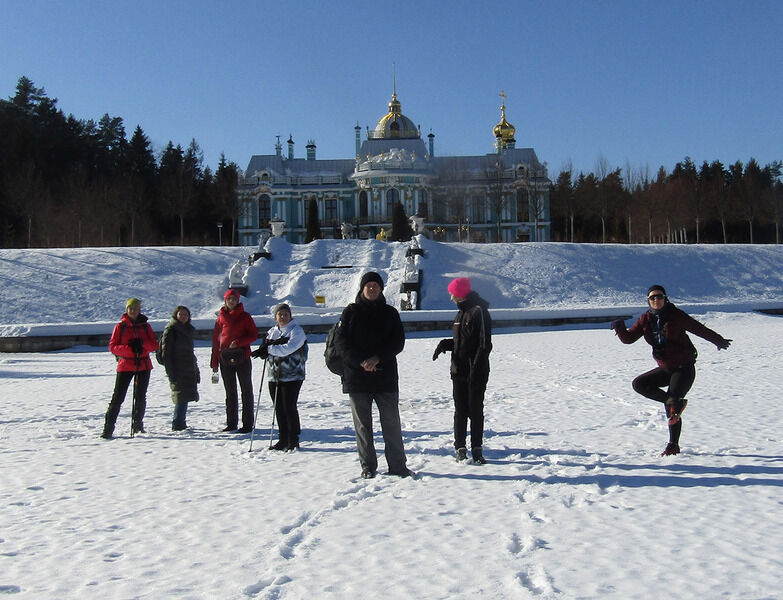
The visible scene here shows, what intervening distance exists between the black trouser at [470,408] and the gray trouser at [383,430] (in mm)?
679

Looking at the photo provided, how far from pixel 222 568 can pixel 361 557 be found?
0.71 metres

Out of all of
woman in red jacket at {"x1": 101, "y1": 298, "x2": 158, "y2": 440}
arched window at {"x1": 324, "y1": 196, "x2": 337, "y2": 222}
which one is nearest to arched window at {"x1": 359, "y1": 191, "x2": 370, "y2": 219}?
arched window at {"x1": 324, "y1": 196, "x2": 337, "y2": 222}

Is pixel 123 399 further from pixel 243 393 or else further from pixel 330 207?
pixel 330 207

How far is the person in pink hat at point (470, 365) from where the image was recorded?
6.70 m

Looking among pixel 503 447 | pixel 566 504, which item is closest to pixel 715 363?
pixel 503 447

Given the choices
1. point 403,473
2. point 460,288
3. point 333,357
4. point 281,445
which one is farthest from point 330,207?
point 403,473

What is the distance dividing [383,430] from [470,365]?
3.07ft

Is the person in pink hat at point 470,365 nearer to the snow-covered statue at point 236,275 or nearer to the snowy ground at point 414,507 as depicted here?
the snowy ground at point 414,507

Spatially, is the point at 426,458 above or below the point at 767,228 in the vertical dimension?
below

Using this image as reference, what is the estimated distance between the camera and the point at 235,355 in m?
8.60

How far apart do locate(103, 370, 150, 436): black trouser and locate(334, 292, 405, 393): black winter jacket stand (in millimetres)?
3190

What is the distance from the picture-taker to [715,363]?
1365cm

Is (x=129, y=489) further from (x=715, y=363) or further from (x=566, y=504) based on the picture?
(x=715, y=363)

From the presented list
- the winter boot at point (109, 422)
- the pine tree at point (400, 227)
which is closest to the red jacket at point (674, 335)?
the winter boot at point (109, 422)
